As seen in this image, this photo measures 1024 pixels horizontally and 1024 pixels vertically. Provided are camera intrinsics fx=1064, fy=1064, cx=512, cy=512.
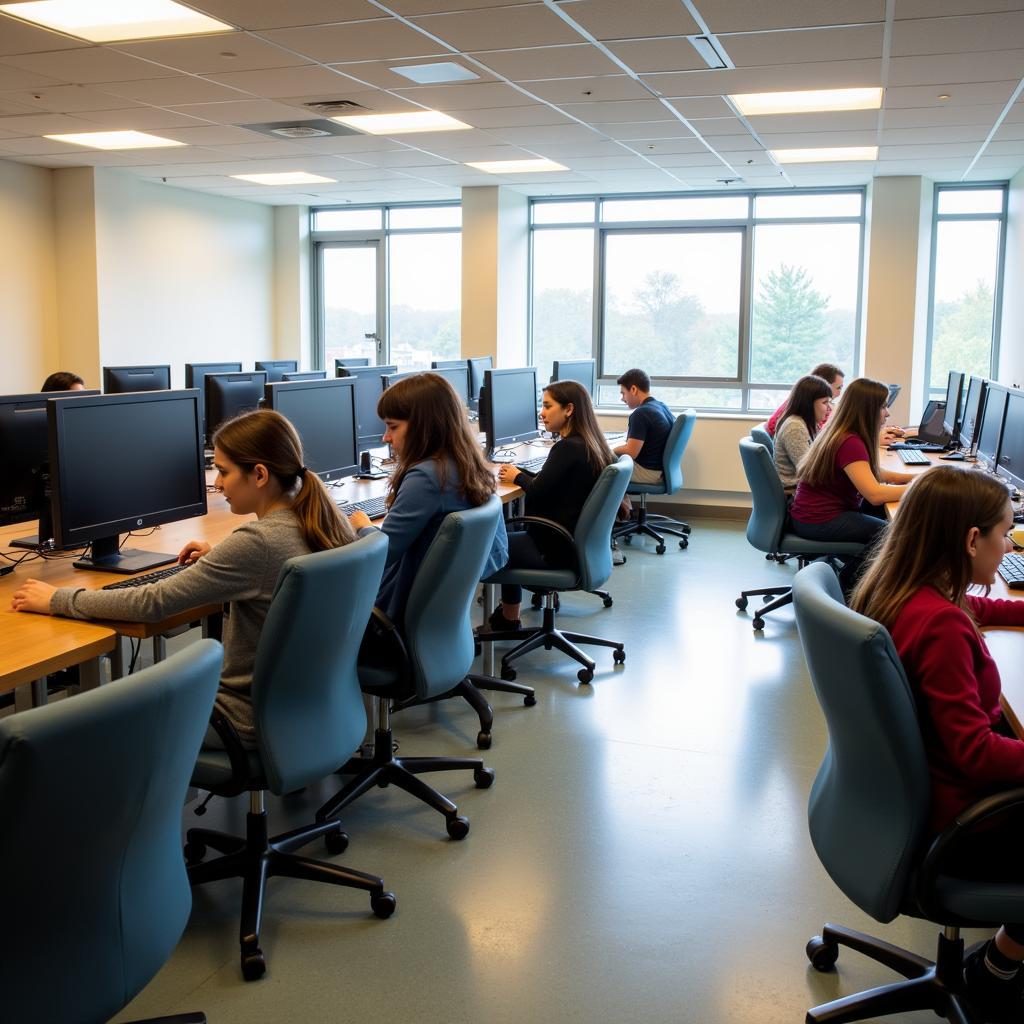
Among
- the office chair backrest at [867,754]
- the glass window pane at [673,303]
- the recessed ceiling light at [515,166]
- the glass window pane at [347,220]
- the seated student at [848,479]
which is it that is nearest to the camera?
the office chair backrest at [867,754]

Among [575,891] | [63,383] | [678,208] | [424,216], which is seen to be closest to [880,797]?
[575,891]

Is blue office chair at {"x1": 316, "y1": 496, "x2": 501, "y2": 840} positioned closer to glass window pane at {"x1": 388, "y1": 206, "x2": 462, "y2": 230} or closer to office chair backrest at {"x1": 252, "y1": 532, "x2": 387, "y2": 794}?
office chair backrest at {"x1": 252, "y1": 532, "x2": 387, "y2": 794}

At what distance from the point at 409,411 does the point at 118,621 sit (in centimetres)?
115

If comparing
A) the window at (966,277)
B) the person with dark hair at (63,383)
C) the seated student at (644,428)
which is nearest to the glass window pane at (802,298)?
the window at (966,277)

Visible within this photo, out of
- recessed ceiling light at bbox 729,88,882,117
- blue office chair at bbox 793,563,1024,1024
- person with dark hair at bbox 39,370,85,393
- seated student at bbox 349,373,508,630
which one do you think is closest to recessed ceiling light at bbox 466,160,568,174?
recessed ceiling light at bbox 729,88,882,117

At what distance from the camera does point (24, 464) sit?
3.18 meters

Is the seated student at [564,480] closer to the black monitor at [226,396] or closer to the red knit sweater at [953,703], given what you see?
the black monitor at [226,396]

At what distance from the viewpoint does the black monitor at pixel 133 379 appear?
545 cm

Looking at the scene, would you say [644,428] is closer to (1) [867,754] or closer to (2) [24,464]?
(2) [24,464]

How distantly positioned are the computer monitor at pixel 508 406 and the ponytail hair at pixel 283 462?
9.60 feet

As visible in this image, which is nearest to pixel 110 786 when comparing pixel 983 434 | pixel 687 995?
pixel 687 995

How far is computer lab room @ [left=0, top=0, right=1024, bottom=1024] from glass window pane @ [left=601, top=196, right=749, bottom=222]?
0.17 feet

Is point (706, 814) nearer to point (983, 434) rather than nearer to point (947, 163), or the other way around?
point (983, 434)

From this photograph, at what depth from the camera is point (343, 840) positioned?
286 cm
